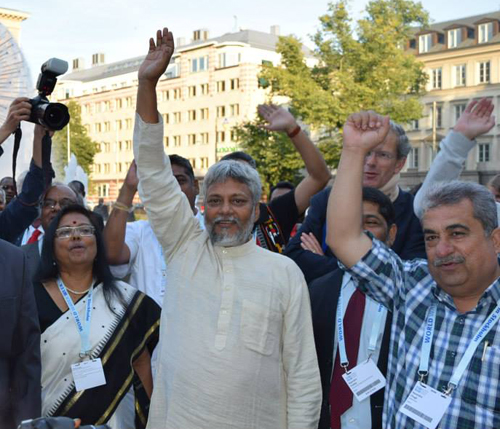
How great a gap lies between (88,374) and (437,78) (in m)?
56.4

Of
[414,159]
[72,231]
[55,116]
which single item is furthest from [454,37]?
[72,231]

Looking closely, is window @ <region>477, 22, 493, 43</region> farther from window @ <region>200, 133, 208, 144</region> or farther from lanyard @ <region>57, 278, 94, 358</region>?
lanyard @ <region>57, 278, 94, 358</region>

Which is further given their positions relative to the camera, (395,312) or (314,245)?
(314,245)

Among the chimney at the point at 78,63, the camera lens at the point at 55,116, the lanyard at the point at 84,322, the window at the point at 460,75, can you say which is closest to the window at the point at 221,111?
the window at the point at 460,75

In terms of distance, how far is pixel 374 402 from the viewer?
346 cm

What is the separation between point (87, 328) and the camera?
4.06 m

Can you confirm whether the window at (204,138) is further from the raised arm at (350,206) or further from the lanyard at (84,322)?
the raised arm at (350,206)

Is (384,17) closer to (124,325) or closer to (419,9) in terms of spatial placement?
(419,9)

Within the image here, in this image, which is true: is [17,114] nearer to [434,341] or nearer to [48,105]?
[48,105]

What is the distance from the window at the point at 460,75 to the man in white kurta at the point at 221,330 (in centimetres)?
5466

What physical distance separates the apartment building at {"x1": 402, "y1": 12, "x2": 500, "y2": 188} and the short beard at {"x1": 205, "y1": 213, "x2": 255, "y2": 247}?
1949 inches

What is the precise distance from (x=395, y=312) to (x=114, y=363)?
6.10ft

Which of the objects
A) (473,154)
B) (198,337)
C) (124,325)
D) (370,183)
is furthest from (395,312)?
(473,154)

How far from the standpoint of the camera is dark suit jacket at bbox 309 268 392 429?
3.48 metres
